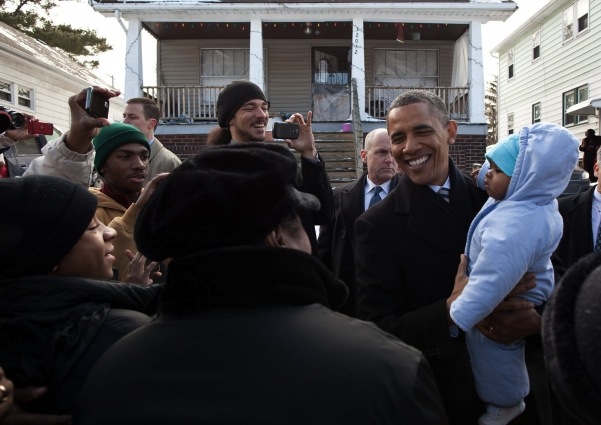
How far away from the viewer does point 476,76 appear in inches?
574

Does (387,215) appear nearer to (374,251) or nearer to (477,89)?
(374,251)

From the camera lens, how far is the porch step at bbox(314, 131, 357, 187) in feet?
44.5

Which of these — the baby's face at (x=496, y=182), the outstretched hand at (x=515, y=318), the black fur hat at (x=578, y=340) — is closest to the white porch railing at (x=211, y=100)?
the baby's face at (x=496, y=182)

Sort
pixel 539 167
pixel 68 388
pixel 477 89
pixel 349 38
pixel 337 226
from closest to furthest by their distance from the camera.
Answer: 1. pixel 68 388
2. pixel 539 167
3. pixel 337 226
4. pixel 477 89
5. pixel 349 38

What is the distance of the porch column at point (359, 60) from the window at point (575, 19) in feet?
27.8

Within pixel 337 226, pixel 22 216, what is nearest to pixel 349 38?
pixel 337 226

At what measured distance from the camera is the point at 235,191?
1251 millimetres

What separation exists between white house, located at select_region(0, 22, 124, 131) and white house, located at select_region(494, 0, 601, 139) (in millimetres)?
15801

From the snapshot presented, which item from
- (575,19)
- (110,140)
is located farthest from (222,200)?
(575,19)

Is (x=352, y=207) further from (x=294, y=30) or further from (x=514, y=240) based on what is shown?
(x=294, y=30)

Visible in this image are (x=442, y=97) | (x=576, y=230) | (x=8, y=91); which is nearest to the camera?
(x=576, y=230)

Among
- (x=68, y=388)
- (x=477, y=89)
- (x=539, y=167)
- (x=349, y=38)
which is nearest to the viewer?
(x=68, y=388)

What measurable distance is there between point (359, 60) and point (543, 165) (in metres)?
13.0

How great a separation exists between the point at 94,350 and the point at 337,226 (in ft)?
9.36
